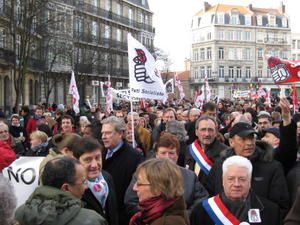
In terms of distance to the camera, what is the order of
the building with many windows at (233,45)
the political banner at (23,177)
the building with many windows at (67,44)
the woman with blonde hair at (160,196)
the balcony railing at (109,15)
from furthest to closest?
the building with many windows at (233,45) < the balcony railing at (109,15) < the building with many windows at (67,44) < the political banner at (23,177) < the woman with blonde hair at (160,196)

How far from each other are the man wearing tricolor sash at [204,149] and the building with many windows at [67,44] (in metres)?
21.4

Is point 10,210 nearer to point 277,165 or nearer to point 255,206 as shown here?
point 255,206

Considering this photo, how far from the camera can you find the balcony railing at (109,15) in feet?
184

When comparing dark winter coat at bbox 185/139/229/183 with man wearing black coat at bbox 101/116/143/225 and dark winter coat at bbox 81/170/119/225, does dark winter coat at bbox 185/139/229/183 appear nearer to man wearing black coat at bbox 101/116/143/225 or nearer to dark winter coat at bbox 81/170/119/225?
man wearing black coat at bbox 101/116/143/225

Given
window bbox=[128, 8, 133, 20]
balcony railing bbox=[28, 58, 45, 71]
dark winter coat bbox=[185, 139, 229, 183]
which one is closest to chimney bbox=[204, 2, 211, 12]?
window bbox=[128, 8, 133, 20]

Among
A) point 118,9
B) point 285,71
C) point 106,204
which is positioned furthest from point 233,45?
point 106,204

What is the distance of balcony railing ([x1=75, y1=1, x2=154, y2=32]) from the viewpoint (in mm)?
56131

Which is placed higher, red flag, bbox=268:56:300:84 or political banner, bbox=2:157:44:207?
red flag, bbox=268:56:300:84

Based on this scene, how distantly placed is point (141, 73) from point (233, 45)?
89287 mm

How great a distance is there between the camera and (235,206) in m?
4.25

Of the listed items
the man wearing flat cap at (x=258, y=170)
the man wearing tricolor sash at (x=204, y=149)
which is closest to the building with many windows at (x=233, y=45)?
the man wearing tricolor sash at (x=204, y=149)

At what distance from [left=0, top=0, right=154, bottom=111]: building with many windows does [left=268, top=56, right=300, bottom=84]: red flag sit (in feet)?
58.7

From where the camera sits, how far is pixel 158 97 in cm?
971

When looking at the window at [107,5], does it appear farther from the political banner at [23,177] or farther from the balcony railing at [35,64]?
the political banner at [23,177]
